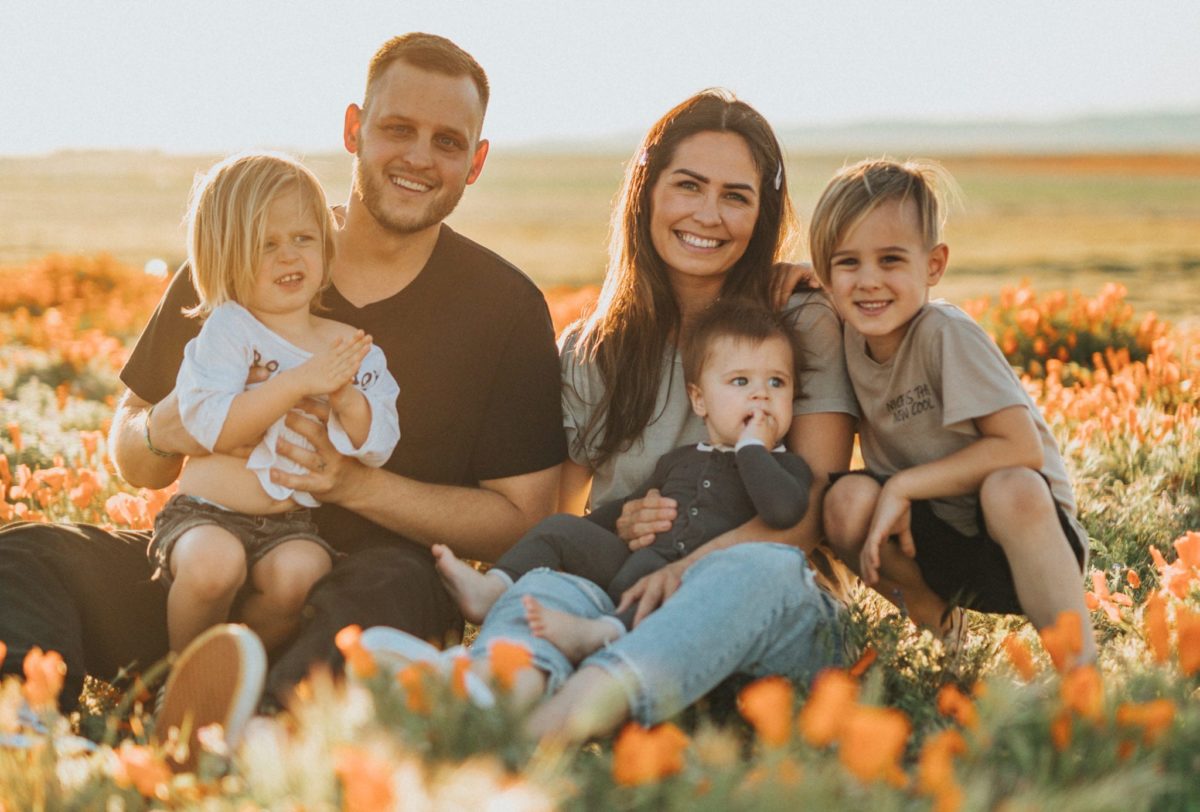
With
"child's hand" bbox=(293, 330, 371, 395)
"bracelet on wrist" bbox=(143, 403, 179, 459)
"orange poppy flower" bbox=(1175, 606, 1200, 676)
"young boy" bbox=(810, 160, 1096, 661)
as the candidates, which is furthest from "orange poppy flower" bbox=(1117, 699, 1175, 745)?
"bracelet on wrist" bbox=(143, 403, 179, 459)

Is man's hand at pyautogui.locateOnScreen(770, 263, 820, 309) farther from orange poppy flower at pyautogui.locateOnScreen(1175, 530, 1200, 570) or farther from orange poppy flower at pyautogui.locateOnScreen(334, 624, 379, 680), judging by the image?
orange poppy flower at pyautogui.locateOnScreen(334, 624, 379, 680)

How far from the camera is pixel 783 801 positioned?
6.70 feet

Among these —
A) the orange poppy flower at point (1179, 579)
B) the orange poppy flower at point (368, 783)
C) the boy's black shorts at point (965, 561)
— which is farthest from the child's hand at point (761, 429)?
the orange poppy flower at point (368, 783)

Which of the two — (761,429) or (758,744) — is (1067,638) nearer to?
(758,744)

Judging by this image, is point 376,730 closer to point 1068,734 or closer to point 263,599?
point 1068,734

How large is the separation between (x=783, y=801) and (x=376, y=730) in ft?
2.55

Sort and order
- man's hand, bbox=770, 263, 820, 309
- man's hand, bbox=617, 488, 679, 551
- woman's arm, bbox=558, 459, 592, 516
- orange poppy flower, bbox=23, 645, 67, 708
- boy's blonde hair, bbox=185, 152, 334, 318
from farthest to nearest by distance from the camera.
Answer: woman's arm, bbox=558, 459, 592, 516
man's hand, bbox=770, 263, 820, 309
man's hand, bbox=617, 488, 679, 551
boy's blonde hair, bbox=185, 152, 334, 318
orange poppy flower, bbox=23, 645, 67, 708

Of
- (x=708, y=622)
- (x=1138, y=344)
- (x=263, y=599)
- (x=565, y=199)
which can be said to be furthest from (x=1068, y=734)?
(x=565, y=199)

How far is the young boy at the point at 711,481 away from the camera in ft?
12.7

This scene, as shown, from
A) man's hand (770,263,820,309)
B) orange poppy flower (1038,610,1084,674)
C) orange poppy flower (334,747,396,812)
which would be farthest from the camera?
man's hand (770,263,820,309)

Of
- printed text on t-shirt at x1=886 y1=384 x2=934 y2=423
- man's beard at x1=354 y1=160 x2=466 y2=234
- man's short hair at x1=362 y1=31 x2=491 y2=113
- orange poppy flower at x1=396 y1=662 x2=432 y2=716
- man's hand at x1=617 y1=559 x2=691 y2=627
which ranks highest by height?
man's short hair at x1=362 y1=31 x2=491 y2=113

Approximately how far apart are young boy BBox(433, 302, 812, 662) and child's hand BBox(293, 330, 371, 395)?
0.62 metres

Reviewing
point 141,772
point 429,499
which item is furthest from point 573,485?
point 141,772

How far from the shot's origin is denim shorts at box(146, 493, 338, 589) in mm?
3791
